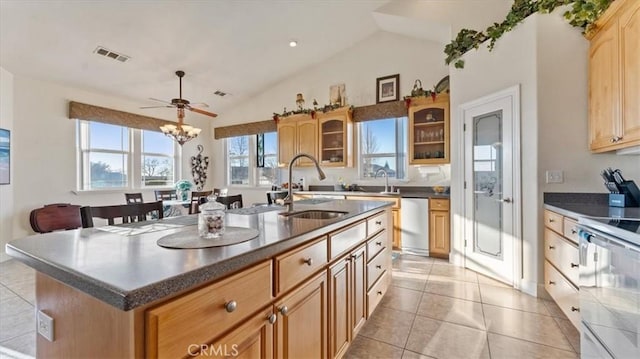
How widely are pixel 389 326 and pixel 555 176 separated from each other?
207cm

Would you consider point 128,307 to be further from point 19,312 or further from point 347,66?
point 347,66

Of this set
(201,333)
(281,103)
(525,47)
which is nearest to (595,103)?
(525,47)

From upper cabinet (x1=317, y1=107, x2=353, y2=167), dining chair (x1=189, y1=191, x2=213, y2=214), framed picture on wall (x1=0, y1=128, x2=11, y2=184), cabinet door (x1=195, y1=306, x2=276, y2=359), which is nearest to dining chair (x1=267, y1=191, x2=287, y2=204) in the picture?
dining chair (x1=189, y1=191, x2=213, y2=214)

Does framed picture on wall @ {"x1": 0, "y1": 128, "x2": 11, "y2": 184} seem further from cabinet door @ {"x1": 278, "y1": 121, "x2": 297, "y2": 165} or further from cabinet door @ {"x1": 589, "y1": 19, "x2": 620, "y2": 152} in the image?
cabinet door @ {"x1": 589, "y1": 19, "x2": 620, "y2": 152}

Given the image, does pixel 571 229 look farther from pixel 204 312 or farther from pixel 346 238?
pixel 204 312

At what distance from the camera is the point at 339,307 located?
1.59 metres

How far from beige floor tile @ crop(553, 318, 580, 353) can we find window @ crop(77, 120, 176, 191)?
6.27 meters

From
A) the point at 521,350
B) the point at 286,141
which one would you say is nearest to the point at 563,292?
the point at 521,350

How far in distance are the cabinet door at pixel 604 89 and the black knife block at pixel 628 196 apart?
0.33 meters

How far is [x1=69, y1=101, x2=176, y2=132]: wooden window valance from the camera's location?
174 inches

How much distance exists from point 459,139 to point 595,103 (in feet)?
4.24

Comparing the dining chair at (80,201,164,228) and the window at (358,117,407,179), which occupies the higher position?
the window at (358,117,407,179)

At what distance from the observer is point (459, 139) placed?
351 cm

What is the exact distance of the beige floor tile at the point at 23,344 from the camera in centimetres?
187
